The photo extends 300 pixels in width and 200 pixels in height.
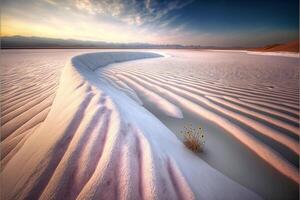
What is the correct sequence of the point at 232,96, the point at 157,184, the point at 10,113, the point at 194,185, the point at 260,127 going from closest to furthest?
the point at 157,184 < the point at 194,185 < the point at 260,127 < the point at 10,113 < the point at 232,96

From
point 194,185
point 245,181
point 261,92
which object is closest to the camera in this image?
point 194,185

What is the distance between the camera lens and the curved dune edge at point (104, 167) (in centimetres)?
103

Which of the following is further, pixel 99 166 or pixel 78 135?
pixel 78 135

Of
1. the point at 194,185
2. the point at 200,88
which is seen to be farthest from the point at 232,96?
the point at 194,185

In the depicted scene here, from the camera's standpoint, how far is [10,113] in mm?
2336

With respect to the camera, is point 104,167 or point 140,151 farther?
point 140,151

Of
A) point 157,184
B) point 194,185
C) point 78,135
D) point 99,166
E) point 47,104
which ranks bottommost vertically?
point 194,185

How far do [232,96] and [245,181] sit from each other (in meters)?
2.19

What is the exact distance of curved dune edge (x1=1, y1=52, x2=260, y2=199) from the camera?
1.03m

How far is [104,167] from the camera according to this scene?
1.12 meters

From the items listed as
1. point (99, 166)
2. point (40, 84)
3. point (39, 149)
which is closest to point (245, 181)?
point (99, 166)

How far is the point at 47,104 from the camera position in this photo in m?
2.45

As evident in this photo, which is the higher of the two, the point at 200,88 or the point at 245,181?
the point at 200,88

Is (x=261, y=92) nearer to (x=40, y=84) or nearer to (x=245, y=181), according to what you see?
(x=245, y=181)
